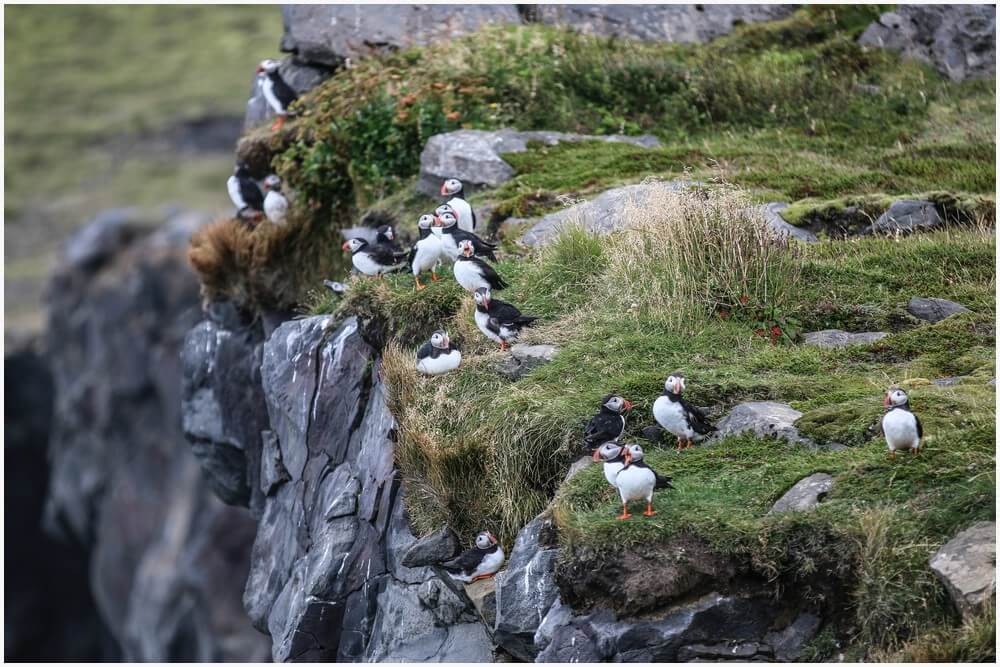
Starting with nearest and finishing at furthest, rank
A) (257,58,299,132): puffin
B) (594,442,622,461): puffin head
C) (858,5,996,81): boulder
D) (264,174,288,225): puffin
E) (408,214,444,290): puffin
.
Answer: (594,442,622,461): puffin head → (408,214,444,290): puffin → (264,174,288,225): puffin → (257,58,299,132): puffin → (858,5,996,81): boulder

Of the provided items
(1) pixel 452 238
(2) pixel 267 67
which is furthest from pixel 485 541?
(2) pixel 267 67

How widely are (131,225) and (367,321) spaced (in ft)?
159

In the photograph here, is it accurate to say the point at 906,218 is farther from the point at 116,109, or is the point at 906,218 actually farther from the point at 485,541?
the point at 116,109

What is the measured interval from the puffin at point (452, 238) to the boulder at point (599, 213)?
2.24 feet

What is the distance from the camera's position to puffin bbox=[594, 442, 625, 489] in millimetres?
8023

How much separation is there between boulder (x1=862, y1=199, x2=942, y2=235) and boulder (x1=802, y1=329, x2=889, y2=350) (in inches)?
104

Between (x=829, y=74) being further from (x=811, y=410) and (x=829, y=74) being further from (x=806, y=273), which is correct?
(x=811, y=410)

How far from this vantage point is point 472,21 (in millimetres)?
19766

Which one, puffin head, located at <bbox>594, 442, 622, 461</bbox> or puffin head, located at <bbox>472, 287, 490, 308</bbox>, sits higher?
puffin head, located at <bbox>594, 442, 622, 461</bbox>

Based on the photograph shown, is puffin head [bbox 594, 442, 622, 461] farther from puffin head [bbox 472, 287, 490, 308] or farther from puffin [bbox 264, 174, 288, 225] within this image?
puffin [bbox 264, 174, 288, 225]

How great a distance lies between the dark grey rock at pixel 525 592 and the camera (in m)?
8.36

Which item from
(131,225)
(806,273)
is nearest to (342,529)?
(806,273)

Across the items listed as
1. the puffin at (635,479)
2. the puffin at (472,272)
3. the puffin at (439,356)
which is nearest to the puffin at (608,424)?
the puffin at (635,479)

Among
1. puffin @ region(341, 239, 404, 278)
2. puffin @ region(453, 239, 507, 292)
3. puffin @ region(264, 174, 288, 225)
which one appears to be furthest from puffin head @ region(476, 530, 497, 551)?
puffin @ region(264, 174, 288, 225)
